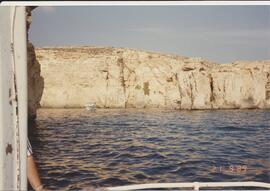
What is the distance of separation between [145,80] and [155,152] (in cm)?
2323

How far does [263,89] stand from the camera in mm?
35938

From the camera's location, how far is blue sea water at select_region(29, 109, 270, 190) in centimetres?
1010

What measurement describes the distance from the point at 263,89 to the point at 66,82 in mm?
22561

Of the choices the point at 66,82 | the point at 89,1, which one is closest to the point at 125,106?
the point at 66,82

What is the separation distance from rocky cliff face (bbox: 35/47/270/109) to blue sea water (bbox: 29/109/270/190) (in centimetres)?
488
